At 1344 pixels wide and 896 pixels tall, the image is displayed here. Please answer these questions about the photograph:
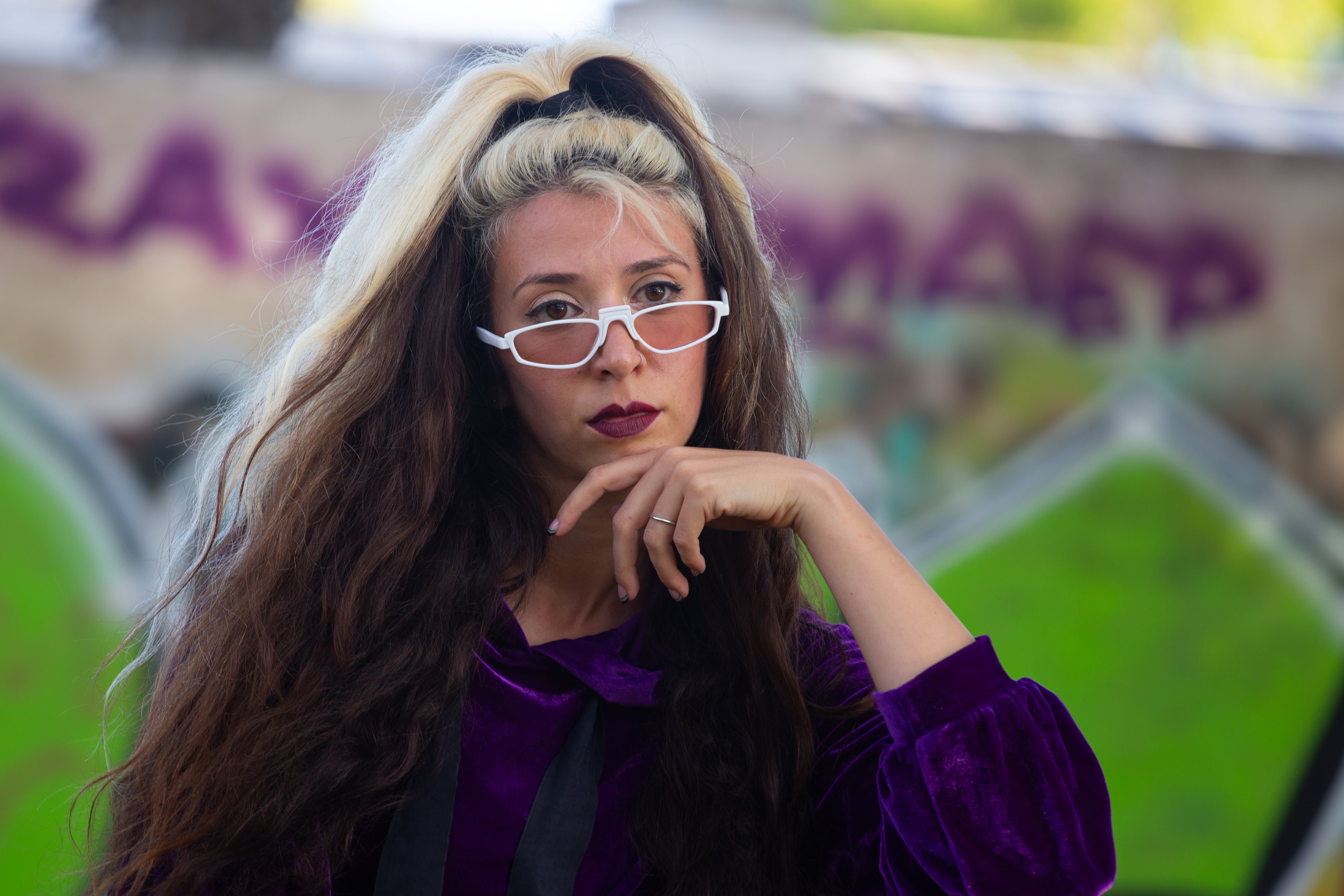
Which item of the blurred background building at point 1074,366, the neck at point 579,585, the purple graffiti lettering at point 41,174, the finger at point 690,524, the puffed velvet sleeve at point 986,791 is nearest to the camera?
the puffed velvet sleeve at point 986,791

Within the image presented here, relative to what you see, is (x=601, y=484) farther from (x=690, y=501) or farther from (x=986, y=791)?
(x=986, y=791)

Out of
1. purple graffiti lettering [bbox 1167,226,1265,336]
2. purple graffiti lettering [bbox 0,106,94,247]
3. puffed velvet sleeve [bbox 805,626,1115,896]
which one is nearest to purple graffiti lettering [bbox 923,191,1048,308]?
purple graffiti lettering [bbox 1167,226,1265,336]

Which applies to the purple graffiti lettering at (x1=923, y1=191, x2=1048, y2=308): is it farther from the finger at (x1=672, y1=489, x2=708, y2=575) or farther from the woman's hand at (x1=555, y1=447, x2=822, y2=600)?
the finger at (x1=672, y1=489, x2=708, y2=575)

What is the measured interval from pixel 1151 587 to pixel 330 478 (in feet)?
10.5

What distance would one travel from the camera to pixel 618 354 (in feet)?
5.63

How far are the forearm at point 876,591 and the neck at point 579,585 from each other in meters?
0.38

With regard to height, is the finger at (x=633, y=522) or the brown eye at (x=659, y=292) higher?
the brown eye at (x=659, y=292)

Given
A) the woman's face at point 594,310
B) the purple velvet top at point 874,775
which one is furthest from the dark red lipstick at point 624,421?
the purple velvet top at point 874,775

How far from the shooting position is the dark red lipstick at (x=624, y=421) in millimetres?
1774

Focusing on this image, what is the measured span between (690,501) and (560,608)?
386 mm

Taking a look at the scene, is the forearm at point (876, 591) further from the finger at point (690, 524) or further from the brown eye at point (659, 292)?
the brown eye at point (659, 292)

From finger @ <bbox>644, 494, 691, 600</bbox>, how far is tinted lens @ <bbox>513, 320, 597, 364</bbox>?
0.87 ft

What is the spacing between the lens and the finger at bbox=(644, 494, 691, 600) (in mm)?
1686

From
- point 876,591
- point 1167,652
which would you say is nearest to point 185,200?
point 876,591
